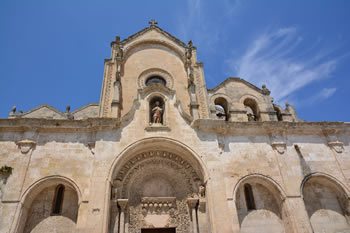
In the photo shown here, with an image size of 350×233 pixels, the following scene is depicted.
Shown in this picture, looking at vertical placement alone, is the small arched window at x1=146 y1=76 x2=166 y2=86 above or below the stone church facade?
above

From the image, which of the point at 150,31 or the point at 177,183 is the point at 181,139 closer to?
the point at 177,183

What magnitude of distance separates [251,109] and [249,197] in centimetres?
664

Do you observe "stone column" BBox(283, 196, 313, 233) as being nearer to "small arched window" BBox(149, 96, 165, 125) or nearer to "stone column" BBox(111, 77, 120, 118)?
"small arched window" BBox(149, 96, 165, 125)

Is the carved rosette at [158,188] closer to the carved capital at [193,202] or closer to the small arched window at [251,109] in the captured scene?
the carved capital at [193,202]

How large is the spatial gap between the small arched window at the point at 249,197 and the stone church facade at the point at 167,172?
0.14 ft

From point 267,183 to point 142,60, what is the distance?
9.44 meters

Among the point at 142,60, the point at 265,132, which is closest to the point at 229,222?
the point at 265,132

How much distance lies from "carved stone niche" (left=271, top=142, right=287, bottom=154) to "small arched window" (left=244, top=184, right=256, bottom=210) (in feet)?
6.88

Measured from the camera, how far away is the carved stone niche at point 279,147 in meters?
11.5

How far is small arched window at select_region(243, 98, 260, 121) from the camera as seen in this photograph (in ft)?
50.1

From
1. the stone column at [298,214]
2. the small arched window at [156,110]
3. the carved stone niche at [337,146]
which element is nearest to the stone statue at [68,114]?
the small arched window at [156,110]

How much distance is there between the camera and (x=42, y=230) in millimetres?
9398

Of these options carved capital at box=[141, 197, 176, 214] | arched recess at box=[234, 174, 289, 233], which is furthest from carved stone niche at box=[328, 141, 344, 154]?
carved capital at box=[141, 197, 176, 214]

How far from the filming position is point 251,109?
1608cm
